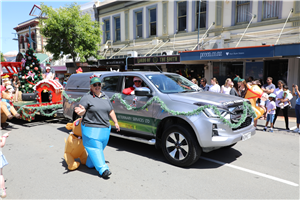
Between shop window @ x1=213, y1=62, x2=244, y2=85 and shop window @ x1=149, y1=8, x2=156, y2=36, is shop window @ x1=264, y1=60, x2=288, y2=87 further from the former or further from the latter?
shop window @ x1=149, y1=8, x2=156, y2=36

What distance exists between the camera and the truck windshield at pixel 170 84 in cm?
548

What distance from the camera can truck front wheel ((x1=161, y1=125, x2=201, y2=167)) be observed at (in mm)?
4594

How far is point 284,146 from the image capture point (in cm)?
640

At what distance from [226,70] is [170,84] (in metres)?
9.92

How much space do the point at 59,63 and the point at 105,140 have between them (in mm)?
24508

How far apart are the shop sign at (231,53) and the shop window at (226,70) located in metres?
2.62

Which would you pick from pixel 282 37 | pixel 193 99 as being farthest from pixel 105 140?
pixel 282 37

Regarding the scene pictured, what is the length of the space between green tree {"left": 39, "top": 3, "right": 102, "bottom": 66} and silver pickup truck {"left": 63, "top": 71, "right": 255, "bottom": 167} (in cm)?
1197

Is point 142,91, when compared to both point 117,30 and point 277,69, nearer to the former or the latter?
point 277,69

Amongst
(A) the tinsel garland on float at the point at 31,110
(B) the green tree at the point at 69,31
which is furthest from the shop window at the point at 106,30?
(A) the tinsel garland on float at the point at 31,110

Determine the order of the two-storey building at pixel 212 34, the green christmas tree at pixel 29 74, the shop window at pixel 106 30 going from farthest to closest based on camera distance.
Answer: the shop window at pixel 106 30
the two-storey building at pixel 212 34
the green christmas tree at pixel 29 74

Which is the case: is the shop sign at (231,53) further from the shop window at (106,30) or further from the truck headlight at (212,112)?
the shop window at (106,30)

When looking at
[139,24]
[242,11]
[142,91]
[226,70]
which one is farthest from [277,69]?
[139,24]

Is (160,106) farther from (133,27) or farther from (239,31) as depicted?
(133,27)
